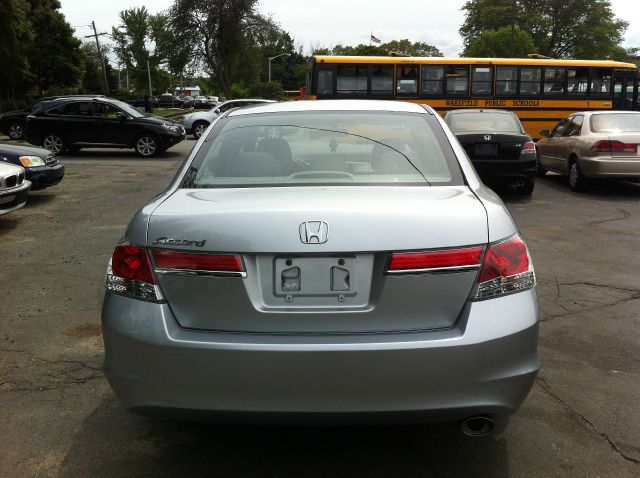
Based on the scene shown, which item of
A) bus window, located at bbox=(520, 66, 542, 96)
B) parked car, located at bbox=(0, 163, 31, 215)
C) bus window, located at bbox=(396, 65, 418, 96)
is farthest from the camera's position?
bus window, located at bbox=(520, 66, 542, 96)

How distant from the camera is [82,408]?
3363 millimetres

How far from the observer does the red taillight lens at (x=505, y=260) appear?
2.44 meters

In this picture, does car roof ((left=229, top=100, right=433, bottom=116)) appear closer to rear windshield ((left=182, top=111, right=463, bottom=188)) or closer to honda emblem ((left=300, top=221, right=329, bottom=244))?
rear windshield ((left=182, top=111, right=463, bottom=188))

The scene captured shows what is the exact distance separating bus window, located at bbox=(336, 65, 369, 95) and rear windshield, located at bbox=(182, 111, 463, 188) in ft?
51.7

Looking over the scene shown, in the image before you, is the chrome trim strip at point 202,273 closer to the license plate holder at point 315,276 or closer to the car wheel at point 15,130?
the license plate holder at point 315,276

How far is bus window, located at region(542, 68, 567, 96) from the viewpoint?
20000 millimetres

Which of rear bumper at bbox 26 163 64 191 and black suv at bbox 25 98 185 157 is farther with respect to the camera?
black suv at bbox 25 98 185 157

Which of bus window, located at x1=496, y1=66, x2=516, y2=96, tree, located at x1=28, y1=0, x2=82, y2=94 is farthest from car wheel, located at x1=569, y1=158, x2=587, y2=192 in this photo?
tree, located at x1=28, y1=0, x2=82, y2=94

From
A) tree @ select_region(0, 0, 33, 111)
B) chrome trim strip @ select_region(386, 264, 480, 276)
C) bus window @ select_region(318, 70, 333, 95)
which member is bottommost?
chrome trim strip @ select_region(386, 264, 480, 276)

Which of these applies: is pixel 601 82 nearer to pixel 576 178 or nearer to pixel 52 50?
pixel 576 178

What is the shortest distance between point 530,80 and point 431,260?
63.1 feet

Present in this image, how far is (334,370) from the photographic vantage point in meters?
2.30

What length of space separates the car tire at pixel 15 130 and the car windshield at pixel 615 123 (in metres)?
18.4

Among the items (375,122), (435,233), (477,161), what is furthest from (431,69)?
(435,233)
